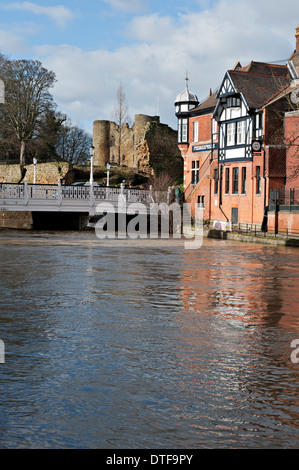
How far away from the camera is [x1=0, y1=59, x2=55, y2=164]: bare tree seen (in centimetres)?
7150

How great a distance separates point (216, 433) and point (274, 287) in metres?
13.8

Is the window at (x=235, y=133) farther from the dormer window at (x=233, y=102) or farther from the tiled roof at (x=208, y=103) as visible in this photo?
the tiled roof at (x=208, y=103)

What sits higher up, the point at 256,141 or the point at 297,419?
the point at 256,141

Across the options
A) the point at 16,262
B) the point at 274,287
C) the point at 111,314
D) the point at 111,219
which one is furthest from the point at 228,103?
the point at 111,314

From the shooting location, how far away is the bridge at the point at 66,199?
5006cm

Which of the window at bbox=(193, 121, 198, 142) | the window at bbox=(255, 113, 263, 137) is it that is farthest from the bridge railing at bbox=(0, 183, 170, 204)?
the window at bbox=(255, 113, 263, 137)

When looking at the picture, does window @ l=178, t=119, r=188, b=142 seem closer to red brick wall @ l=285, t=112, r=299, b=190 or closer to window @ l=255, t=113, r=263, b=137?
window @ l=255, t=113, r=263, b=137

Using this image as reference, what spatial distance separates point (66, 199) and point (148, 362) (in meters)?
41.3

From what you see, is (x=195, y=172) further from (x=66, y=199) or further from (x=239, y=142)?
(x=66, y=199)

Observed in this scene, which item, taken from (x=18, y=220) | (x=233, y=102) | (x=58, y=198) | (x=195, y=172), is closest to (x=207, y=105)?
(x=195, y=172)

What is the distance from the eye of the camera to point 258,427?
779 centimetres

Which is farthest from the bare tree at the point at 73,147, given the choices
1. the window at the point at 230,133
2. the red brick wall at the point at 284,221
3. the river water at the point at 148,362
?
the river water at the point at 148,362

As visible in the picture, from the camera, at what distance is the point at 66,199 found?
51.1 metres

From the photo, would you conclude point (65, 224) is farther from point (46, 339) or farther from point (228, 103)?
point (46, 339)
